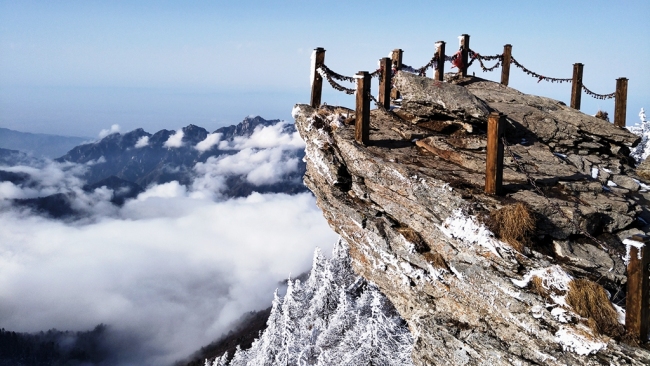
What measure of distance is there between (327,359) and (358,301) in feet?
14.2

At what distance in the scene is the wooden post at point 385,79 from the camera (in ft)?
48.0

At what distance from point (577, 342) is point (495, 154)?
438 centimetres

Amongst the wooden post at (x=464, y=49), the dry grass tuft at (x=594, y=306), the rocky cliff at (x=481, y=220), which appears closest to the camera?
the dry grass tuft at (x=594, y=306)

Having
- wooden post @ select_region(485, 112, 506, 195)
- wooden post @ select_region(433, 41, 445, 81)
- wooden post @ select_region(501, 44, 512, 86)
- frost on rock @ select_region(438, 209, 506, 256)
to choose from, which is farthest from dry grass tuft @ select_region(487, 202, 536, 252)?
wooden post @ select_region(501, 44, 512, 86)

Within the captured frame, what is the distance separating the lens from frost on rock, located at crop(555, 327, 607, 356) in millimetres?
7505

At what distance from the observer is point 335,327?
70.9 ft

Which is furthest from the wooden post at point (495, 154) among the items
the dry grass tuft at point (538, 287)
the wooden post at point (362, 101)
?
the wooden post at point (362, 101)

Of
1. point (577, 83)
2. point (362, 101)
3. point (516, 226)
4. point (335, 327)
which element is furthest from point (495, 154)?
point (335, 327)

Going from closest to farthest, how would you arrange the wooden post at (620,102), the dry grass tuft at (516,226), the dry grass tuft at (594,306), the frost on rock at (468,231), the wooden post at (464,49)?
the dry grass tuft at (594,306)
the dry grass tuft at (516,226)
the frost on rock at (468,231)
the wooden post at (620,102)
the wooden post at (464,49)

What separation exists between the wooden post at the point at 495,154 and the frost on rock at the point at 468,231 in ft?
3.89

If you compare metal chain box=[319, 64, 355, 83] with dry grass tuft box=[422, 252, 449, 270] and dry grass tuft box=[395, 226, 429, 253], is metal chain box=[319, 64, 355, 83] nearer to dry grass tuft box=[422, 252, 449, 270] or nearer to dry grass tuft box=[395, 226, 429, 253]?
dry grass tuft box=[395, 226, 429, 253]

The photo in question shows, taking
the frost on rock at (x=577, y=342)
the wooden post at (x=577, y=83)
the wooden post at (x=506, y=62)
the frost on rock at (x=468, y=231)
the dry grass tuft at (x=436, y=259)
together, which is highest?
the wooden post at (x=506, y=62)

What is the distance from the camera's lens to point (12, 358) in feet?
425

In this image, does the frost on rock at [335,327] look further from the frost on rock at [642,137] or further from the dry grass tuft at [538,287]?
the frost on rock at [642,137]
